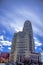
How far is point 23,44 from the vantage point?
2930mm

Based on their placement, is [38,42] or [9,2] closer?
[38,42]

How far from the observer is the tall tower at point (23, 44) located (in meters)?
2.89

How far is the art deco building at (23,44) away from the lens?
9.48 feet

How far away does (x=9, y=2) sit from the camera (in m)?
3.11

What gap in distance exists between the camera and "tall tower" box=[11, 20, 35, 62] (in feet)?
9.49

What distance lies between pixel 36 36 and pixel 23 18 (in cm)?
42

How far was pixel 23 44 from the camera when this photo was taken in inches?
115

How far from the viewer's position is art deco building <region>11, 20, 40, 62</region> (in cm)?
289

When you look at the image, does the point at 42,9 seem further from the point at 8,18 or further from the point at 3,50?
the point at 3,50

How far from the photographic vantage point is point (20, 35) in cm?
296

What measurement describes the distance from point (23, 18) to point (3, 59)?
85 centimetres

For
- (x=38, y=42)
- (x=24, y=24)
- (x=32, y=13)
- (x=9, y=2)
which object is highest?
(x=9, y=2)

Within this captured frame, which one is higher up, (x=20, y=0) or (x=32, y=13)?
(x=20, y=0)

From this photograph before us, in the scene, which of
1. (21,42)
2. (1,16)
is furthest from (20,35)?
(1,16)
